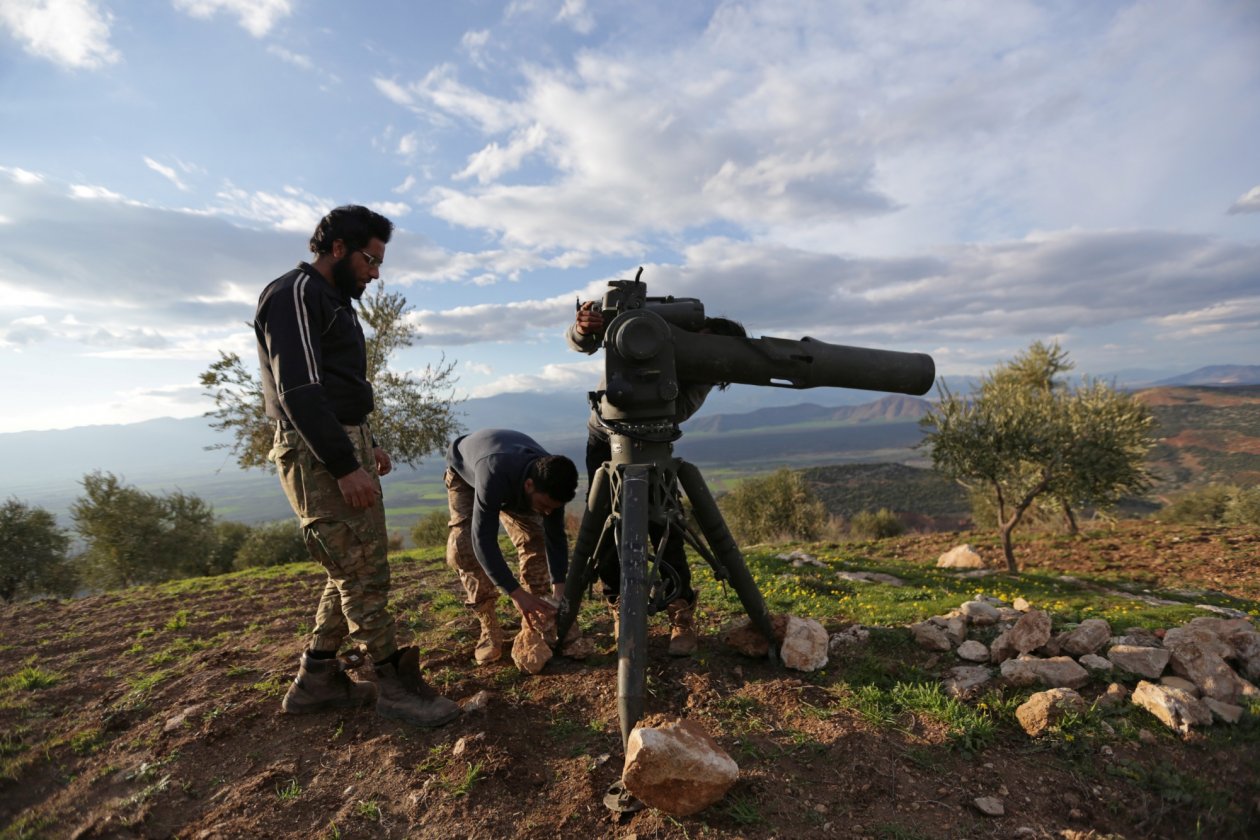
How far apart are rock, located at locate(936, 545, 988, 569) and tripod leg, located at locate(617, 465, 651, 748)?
12.9 m

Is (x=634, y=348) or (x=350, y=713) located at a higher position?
(x=634, y=348)

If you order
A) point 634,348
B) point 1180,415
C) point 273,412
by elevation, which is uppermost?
point 634,348

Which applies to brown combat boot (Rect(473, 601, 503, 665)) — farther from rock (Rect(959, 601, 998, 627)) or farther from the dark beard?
rock (Rect(959, 601, 998, 627))

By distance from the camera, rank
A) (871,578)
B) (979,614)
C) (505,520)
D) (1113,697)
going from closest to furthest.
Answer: (1113,697)
(979,614)
(505,520)
(871,578)

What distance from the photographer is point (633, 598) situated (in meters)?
3.50

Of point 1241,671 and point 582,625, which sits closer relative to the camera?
point 1241,671

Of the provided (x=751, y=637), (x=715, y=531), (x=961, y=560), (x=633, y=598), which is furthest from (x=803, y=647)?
(x=961, y=560)

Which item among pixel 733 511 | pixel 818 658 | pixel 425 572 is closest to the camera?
pixel 818 658

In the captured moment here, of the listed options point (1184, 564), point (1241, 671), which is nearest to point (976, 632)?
point (1241, 671)

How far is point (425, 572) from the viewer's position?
10227 mm

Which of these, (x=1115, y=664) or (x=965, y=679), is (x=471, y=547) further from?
(x=1115, y=664)

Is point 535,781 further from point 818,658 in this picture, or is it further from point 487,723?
point 818,658

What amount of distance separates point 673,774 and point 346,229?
4064mm

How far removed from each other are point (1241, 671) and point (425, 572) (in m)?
10.4
